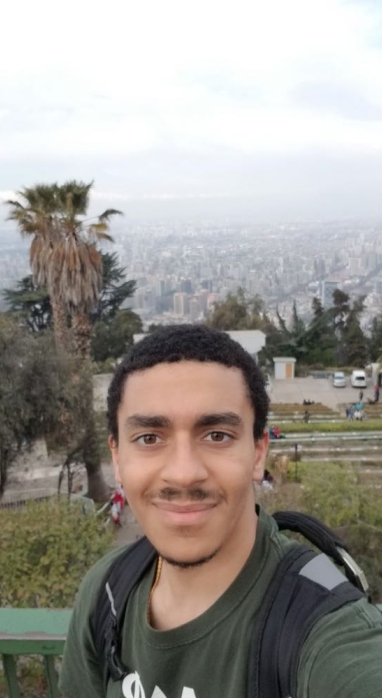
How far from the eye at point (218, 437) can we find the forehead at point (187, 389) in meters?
0.05

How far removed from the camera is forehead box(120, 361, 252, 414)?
1.20 metres

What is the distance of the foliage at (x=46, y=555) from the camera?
5977 millimetres

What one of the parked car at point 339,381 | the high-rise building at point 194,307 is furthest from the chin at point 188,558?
the high-rise building at point 194,307

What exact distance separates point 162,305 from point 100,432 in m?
47.3

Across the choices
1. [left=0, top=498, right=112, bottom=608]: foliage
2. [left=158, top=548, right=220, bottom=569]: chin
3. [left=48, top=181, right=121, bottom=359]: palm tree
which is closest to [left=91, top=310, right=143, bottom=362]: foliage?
[left=48, top=181, right=121, bottom=359]: palm tree

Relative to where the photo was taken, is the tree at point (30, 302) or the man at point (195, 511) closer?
the man at point (195, 511)

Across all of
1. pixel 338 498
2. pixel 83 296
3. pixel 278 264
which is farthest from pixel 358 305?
pixel 278 264

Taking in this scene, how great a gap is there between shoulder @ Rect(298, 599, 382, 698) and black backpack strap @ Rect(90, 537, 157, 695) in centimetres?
44

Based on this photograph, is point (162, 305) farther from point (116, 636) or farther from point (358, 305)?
point (116, 636)

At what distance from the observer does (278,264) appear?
102 meters

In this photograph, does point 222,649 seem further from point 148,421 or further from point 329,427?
point 329,427

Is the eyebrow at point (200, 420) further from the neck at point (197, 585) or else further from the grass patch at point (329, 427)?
the grass patch at point (329, 427)

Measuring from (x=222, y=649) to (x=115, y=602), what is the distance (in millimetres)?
309

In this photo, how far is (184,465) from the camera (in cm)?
116
